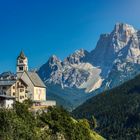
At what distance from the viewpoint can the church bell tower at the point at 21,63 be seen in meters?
158

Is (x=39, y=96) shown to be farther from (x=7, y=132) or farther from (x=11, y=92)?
(x=7, y=132)

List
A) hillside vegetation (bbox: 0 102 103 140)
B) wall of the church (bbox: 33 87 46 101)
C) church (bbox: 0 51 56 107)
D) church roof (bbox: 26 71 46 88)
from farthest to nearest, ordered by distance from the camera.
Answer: church roof (bbox: 26 71 46 88), wall of the church (bbox: 33 87 46 101), church (bbox: 0 51 56 107), hillside vegetation (bbox: 0 102 103 140)

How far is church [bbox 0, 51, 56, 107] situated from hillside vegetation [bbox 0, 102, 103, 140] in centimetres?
937

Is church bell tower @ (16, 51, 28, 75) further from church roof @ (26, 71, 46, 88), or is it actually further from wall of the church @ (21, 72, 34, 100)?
wall of the church @ (21, 72, 34, 100)

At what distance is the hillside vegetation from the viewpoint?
336 feet

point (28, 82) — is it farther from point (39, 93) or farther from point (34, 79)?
point (39, 93)

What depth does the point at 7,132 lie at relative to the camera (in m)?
101

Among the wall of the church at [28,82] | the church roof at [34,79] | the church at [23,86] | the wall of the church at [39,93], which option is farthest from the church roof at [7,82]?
the wall of the church at [39,93]

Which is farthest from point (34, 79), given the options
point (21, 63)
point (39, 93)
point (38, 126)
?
point (38, 126)

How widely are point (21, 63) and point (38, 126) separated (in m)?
43.2

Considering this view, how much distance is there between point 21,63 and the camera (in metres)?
160

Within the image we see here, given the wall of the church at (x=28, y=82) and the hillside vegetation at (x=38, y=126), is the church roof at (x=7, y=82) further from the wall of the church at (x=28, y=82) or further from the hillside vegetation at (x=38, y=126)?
the hillside vegetation at (x=38, y=126)

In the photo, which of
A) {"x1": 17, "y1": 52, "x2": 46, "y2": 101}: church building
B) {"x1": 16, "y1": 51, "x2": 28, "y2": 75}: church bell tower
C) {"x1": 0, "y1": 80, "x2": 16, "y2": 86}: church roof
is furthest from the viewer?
{"x1": 16, "y1": 51, "x2": 28, "y2": 75}: church bell tower

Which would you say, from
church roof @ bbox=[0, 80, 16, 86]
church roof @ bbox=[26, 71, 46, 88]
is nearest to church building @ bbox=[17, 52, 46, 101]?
church roof @ bbox=[26, 71, 46, 88]
